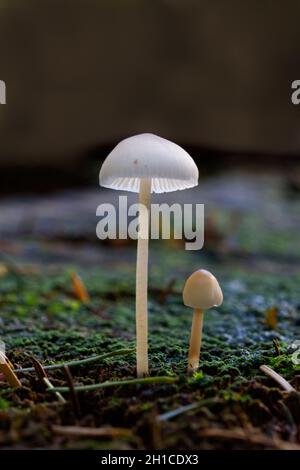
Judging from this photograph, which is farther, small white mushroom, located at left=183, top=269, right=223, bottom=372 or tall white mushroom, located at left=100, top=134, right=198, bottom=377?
small white mushroom, located at left=183, top=269, right=223, bottom=372

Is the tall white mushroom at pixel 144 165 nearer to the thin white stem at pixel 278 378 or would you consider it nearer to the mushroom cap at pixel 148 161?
the mushroom cap at pixel 148 161

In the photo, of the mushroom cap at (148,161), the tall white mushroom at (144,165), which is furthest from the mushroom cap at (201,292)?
the mushroom cap at (148,161)

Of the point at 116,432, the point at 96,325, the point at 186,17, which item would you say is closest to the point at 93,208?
the point at 96,325

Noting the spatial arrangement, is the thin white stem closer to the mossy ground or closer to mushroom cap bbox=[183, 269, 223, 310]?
the mossy ground

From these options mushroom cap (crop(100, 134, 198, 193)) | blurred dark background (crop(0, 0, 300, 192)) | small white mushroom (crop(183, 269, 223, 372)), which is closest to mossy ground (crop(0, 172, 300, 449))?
small white mushroom (crop(183, 269, 223, 372))

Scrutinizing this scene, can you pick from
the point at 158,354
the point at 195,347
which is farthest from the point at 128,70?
the point at 195,347

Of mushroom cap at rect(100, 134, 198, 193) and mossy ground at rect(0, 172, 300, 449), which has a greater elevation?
mushroom cap at rect(100, 134, 198, 193)
